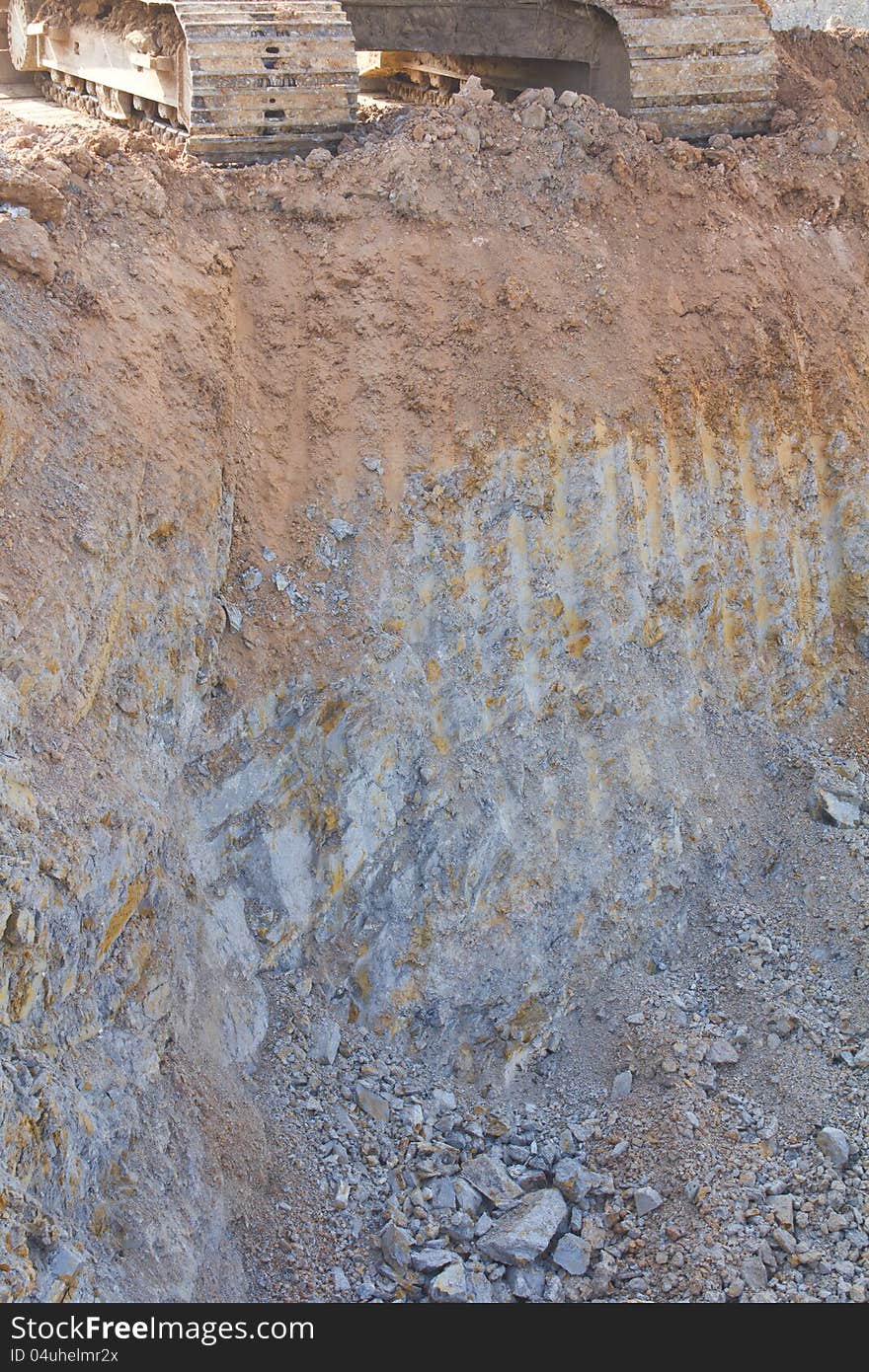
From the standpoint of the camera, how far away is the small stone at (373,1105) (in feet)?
22.3

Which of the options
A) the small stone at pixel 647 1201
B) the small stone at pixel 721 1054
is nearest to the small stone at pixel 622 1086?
the small stone at pixel 721 1054

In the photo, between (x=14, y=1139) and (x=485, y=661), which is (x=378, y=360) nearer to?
(x=485, y=661)

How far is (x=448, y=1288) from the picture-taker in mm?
6066

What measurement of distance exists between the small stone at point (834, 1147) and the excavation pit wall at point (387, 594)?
4.87 ft

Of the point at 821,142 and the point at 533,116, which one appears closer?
the point at 533,116

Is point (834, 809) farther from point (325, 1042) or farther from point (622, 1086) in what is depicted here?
Result: point (325, 1042)

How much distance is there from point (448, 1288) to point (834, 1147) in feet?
7.04

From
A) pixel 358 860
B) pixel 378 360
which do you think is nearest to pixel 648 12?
pixel 378 360

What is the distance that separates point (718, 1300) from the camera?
244 inches

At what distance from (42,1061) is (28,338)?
330cm

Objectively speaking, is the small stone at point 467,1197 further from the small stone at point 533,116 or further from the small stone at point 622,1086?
the small stone at point 533,116

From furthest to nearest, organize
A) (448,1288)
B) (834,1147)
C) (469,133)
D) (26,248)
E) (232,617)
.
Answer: (469,133) < (232,617) < (834,1147) < (26,248) < (448,1288)

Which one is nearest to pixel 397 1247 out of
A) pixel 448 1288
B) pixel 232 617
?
pixel 448 1288

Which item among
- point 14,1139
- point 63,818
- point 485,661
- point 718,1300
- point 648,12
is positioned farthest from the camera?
point 648,12
